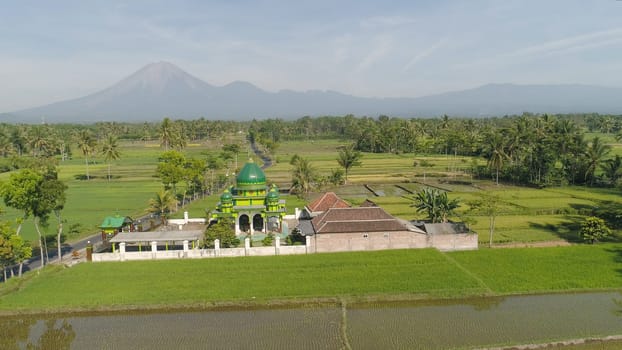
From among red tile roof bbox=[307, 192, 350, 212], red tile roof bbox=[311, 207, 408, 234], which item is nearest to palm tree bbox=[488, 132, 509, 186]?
red tile roof bbox=[307, 192, 350, 212]

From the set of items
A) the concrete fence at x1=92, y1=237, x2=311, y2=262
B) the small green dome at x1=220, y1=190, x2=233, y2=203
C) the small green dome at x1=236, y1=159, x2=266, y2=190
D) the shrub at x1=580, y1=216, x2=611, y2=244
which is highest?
the small green dome at x1=236, y1=159, x2=266, y2=190

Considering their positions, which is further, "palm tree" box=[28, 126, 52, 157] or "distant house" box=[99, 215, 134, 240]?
"palm tree" box=[28, 126, 52, 157]

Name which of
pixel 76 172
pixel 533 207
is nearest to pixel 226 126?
pixel 76 172

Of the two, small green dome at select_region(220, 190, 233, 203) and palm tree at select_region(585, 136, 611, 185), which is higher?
palm tree at select_region(585, 136, 611, 185)

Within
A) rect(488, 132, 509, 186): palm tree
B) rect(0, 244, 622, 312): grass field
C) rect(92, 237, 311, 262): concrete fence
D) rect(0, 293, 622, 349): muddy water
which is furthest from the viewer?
rect(488, 132, 509, 186): palm tree

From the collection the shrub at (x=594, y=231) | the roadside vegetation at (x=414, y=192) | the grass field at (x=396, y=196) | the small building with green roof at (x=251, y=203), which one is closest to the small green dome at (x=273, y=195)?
the small building with green roof at (x=251, y=203)

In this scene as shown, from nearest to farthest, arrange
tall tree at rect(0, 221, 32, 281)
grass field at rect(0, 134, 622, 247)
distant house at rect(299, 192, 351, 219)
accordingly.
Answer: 1. tall tree at rect(0, 221, 32, 281)
2. distant house at rect(299, 192, 351, 219)
3. grass field at rect(0, 134, 622, 247)

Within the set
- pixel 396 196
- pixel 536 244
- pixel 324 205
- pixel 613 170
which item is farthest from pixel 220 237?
pixel 613 170

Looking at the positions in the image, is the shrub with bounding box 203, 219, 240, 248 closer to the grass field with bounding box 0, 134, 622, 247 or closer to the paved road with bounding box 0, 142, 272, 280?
the paved road with bounding box 0, 142, 272, 280
